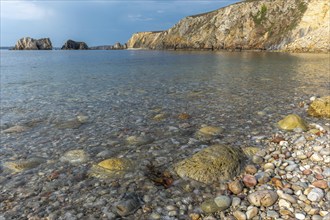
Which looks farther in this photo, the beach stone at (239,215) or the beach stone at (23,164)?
the beach stone at (23,164)

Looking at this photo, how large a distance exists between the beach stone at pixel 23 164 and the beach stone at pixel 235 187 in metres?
5.58

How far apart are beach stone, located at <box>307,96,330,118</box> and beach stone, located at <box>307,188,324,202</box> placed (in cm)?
682

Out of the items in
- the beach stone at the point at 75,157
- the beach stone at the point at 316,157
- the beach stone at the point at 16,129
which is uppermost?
the beach stone at the point at 316,157

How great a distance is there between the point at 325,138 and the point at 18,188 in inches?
357

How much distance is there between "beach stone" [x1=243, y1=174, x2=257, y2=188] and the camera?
6.43 m

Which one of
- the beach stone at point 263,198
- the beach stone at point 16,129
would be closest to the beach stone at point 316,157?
the beach stone at point 263,198

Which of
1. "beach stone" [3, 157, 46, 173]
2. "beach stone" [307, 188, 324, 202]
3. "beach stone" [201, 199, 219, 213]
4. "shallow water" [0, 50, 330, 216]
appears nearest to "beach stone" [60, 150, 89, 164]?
"shallow water" [0, 50, 330, 216]

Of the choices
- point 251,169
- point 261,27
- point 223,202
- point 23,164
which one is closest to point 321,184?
point 251,169

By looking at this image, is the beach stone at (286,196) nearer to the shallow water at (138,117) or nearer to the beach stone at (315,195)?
the beach stone at (315,195)

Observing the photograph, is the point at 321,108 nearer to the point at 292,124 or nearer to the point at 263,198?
the point at 292,124

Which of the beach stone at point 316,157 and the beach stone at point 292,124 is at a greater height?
the beach stone at point 292,124

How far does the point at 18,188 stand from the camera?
6574 mm

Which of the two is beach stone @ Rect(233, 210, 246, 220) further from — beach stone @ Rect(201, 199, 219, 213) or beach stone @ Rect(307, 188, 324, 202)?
beach stone @ Rect(307, 188, 324, 202)

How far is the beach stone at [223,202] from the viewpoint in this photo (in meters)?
5.65
